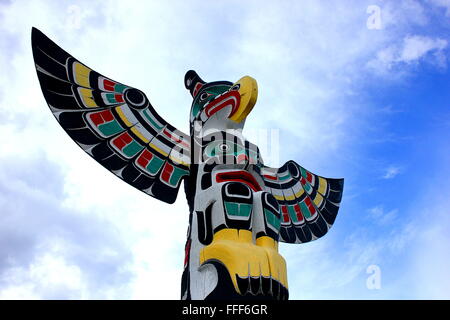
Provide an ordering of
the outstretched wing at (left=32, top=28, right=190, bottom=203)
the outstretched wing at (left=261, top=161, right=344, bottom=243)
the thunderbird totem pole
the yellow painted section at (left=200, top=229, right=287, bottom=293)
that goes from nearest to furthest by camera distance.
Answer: the yellow painted section at (left=200, top=229, right=287, bottom=293) < the thunderbird totem pole < the outstretched wing at (left=32, top=28, right=190, bottom=203) < the outstretched wing at (left=261, top=161, right=344, bottom=243)

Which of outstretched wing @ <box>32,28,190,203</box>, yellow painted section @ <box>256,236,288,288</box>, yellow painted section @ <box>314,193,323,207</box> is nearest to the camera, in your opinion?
yellow painted section @ <box>256,236,288,288</box>

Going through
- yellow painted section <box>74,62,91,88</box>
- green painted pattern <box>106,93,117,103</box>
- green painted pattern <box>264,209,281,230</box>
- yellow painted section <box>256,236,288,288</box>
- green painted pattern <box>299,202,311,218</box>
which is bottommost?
yellow painted section <box>256,236,288,288</box>

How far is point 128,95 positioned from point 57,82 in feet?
3.79

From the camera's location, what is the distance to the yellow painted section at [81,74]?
7.34m

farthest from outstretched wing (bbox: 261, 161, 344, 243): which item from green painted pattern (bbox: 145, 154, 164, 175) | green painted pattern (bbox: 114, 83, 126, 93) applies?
green painted pattern (bbox: 114, 83, 126, 93)

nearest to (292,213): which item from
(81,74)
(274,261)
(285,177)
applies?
(285,177)

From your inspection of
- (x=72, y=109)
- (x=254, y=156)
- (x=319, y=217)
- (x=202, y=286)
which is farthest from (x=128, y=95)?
(x=319, y=217)

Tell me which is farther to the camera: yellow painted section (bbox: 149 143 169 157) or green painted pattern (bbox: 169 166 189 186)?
yellow painted section (bbox: 149 143 169 157)

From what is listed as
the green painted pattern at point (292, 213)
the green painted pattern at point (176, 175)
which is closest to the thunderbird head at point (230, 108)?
the green painted pattern at point (176, 175)

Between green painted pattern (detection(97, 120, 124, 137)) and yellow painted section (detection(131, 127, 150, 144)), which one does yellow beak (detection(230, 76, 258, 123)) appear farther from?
green painted pattern (detection(97, 120, 124, 137))

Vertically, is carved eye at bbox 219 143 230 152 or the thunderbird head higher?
the thunderbird head

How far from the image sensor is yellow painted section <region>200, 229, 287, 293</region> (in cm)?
522

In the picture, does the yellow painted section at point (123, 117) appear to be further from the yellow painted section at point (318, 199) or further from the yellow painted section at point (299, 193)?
the yellow painted section at point (318, 199)

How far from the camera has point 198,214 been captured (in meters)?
6.36
